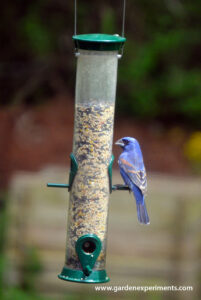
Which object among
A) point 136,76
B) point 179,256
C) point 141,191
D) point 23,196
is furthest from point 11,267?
point 136,76

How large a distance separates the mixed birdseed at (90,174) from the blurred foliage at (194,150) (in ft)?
21.7

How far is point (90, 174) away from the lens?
245 inches

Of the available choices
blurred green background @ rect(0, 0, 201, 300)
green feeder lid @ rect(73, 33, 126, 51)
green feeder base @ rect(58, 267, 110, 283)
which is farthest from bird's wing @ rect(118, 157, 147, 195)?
blurred green background @ rect(0, 0, 201, 300)

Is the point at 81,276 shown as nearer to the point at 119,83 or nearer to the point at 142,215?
the point at 142,215

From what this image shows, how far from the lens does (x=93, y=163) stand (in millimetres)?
6234

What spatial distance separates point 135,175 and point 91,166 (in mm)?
747

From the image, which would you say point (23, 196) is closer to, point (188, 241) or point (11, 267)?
point (11, 267)

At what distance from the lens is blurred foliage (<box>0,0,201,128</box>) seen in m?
12.7

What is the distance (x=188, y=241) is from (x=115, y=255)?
0.98 m

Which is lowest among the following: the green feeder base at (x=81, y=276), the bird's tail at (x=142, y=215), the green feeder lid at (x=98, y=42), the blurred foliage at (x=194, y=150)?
the blurred foliage at (x=194, y=150)

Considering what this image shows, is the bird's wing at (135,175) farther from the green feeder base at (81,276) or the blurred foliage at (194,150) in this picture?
the blurred foliage at (194,150)

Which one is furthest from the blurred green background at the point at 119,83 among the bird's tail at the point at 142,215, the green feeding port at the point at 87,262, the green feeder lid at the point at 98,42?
the green feeder lid at the point at 98,42

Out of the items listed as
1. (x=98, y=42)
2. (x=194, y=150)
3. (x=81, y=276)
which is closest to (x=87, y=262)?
(x=81, y=276)

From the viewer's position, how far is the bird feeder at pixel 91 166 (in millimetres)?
6031
